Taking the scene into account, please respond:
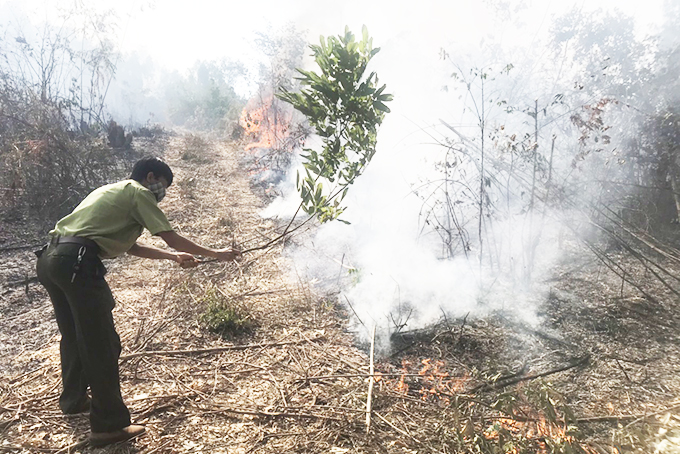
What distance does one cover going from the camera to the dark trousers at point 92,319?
7.16 feet

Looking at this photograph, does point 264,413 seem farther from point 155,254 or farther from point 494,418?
point 494,418

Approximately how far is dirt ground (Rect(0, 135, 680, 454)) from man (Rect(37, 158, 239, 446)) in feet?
0.95

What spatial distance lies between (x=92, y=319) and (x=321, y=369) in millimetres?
1803

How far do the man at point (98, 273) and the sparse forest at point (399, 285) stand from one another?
1.07ft

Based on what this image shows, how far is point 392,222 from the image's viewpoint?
255 inches

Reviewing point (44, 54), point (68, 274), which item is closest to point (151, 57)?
point (44, 54)

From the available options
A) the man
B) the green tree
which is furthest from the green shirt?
the green tree

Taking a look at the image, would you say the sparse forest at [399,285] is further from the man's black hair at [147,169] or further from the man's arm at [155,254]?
the man's black hair at [147,169]

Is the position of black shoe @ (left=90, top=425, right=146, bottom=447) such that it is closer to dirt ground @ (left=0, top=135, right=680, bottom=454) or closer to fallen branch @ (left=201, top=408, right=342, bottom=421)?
dirt ground @ (left=0, top=135, right=680, bottom=454)

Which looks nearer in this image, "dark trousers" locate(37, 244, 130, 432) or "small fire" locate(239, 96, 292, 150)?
"dark trousers" locate(37, 244, 130, 432)

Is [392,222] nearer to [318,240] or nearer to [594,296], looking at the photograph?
[318,240]

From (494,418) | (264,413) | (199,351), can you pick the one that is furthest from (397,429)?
(199,351)

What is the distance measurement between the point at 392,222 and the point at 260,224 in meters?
2.61

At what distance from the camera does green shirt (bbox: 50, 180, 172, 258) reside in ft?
7.41
